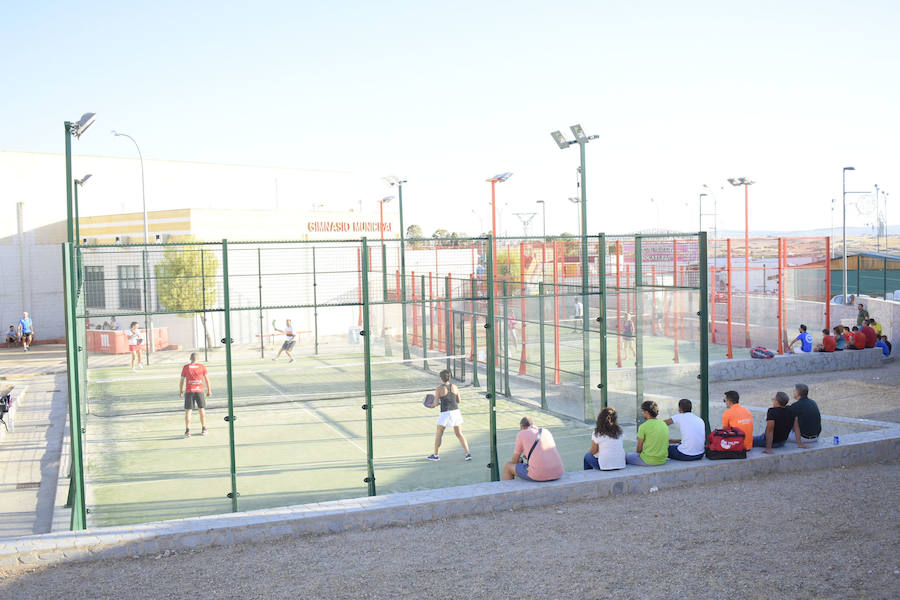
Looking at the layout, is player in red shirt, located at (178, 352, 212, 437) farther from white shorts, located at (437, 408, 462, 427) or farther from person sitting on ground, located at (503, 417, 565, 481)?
person sitting on ground, located at (503, 417, 565, 481)

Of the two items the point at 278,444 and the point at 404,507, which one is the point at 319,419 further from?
the point at 404,507

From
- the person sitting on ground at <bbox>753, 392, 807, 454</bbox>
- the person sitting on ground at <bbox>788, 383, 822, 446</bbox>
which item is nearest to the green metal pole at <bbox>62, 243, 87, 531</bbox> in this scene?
the person sitting on ground at <bbox>753, 392, 807, 454</bbox>

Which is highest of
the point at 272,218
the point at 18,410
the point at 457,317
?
the point at 272,218

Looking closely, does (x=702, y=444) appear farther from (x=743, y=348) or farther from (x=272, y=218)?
(x=272, y=218)

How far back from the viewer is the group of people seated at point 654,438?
28.2ft

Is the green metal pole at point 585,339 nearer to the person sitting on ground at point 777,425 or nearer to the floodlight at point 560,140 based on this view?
the floodlight at point 560,140

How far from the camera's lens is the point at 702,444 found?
9234 mm

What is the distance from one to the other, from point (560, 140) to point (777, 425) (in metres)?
7.64

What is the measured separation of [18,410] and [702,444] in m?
14.5

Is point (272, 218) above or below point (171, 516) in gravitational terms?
above

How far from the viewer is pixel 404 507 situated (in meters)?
7.82

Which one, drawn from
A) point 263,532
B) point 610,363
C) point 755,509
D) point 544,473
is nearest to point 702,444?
point 755,509

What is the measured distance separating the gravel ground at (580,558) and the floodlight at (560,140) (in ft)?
27.7

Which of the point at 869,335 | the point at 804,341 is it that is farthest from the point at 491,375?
the point at 869,335
